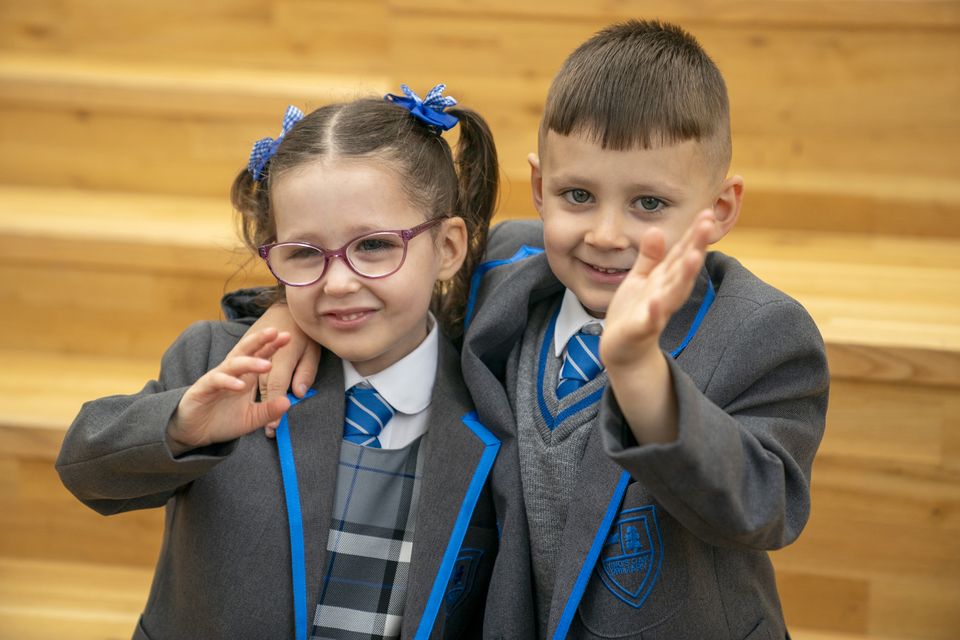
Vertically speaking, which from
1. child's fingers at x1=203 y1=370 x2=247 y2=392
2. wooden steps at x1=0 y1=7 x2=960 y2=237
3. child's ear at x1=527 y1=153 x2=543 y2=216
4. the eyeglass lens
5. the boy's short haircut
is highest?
wooden steps at x1=0 y1=7 x2=960 y2=237

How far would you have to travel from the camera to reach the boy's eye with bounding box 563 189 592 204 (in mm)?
1111

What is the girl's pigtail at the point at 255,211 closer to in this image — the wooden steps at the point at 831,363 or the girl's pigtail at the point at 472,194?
the girl's pigtail at the point at 472,194

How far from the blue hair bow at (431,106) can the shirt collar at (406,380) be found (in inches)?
9.5

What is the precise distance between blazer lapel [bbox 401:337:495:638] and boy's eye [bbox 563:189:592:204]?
0.81 feet

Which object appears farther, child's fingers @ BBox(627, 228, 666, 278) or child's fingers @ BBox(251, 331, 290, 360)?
child's fingers @ BBox(251, 331, 290, 360)

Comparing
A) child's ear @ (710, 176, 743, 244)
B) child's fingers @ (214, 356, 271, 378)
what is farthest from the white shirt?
child's ear @ (710, 176, 743, 244)

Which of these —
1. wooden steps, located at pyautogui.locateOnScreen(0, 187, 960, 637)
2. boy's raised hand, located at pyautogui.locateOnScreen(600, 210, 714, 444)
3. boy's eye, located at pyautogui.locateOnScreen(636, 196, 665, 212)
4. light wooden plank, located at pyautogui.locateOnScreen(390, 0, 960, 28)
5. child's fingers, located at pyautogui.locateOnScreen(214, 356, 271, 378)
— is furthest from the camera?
light wooden plank, located at pyautogui.locateOnScreen(390, 0, 960, 28)

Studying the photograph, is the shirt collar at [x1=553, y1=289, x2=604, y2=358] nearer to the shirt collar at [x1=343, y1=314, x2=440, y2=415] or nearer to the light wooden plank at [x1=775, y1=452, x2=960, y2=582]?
the shirt collar at [x1=343, y1=314, x2=440, y2=415]

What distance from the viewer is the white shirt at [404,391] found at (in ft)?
3.91

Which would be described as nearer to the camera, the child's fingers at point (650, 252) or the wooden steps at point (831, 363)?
the child's fingers at point (650, 252)

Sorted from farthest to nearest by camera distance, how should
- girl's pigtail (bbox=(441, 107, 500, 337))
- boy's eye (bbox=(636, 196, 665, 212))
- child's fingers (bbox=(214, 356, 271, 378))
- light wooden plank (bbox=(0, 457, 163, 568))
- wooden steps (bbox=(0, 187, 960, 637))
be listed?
light wooden plank (bbox=(0, 457, 163, 568)), wooden steps (bbox=(0, 187, 960, 637)), girl's pigtail (bbox=(441, 107, 500, 337)), boy's eye (bbox=(636, 196, 665, 212)), child's fingers (bbox=(214, 356, 271, 378))

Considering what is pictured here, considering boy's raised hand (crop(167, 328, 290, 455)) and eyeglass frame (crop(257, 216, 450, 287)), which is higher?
eyeglass frame (crop(257, 216, 450, 287))

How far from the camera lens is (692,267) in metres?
0.84

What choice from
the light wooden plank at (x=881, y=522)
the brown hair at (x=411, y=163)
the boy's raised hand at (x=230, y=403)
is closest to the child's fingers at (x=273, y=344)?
the boy's raised hand at (x=230, y=403)
